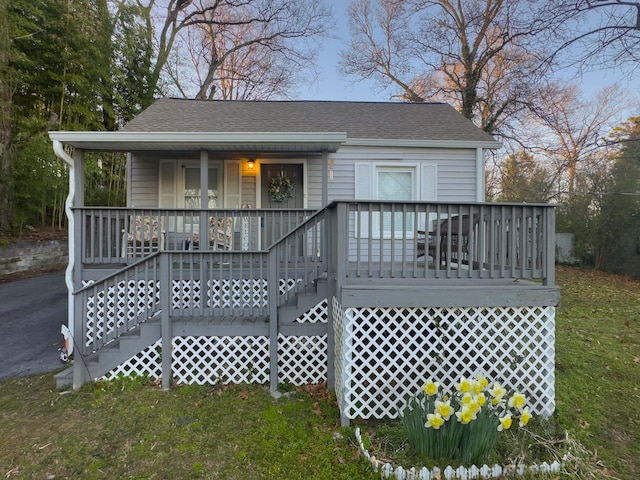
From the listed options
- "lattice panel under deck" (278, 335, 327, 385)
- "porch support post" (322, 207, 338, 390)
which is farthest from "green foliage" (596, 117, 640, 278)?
"lattice panel under deck" (278, 335, 327, 385)

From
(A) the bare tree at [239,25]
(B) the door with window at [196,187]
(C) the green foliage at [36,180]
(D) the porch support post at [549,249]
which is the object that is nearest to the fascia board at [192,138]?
(B) the door with window at [196,187]

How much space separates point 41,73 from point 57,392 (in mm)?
10402

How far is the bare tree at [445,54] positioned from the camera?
1415 cm

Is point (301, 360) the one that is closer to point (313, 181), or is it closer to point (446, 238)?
point (446, 238)

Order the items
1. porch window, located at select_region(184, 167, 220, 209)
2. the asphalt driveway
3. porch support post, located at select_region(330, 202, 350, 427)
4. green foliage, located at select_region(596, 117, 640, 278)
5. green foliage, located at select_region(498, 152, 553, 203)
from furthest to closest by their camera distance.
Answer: green foliage, located at select_region(498, 152, 553, 203), green foliage, located at select_region(596, 117, 640, 278), porch window, located at select_region(184, 167, 220, 209), the asphalt driveway, porch support post, located at select_region(330, 202, 350, 427)

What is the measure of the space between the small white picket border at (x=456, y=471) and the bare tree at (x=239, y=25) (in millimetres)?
17961

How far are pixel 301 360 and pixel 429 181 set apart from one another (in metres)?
4.66

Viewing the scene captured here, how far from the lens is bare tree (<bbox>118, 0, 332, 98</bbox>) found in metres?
16.5

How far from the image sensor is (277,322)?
3.96m

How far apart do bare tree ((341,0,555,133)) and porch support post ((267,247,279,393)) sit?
1338cm

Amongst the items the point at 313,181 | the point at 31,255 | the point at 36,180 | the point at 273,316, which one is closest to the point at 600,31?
the point at 313,181

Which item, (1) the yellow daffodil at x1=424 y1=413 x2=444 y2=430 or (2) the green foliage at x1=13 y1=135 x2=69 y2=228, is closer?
(1) the yellow daffodil at x1=424 y1=413 x2=444 y2=430

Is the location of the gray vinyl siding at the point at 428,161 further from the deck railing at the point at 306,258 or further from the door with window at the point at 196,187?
the door with window at the point at 196,187

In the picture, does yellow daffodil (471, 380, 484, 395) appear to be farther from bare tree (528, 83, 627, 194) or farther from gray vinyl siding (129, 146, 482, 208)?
bare tree (528, 83, 627, 194)
